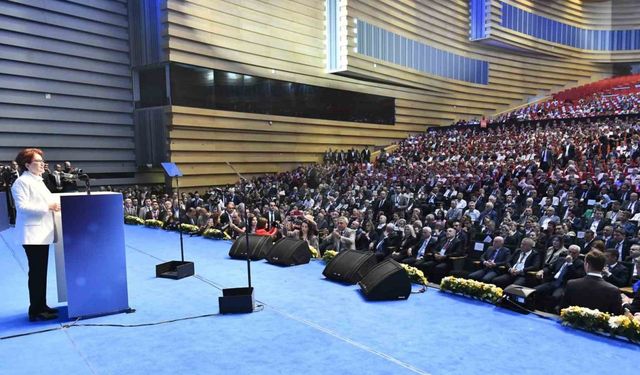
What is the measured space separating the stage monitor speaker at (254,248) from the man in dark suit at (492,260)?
11.7ft

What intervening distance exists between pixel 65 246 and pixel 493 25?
33010mm

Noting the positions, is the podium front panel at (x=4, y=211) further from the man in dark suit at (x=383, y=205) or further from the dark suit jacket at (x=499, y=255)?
the dark suit jacket at (x=499, y=255)

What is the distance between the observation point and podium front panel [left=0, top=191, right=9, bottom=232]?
11.6 metres

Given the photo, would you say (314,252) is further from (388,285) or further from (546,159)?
(546,159)

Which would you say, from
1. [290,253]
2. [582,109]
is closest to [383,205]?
[290,253]

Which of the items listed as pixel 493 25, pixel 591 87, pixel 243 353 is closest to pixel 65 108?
pixel 243 353

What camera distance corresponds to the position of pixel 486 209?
35.8ft

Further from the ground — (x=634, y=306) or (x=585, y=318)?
(x=585, y=318)

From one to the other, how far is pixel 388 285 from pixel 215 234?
6.50m

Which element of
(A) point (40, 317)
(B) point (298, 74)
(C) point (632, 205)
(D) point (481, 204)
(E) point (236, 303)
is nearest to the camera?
(A) point (40, 317)

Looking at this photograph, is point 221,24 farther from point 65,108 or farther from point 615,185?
point 615,185

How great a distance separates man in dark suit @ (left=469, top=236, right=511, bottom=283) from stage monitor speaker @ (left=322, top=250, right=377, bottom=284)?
5.85 feet

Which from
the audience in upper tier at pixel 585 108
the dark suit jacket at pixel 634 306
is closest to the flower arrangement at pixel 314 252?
the dark suit jacket at pixel 634 306

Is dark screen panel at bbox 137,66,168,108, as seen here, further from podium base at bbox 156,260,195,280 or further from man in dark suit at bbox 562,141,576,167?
man in dark suit at bbox 562,141,576,167
